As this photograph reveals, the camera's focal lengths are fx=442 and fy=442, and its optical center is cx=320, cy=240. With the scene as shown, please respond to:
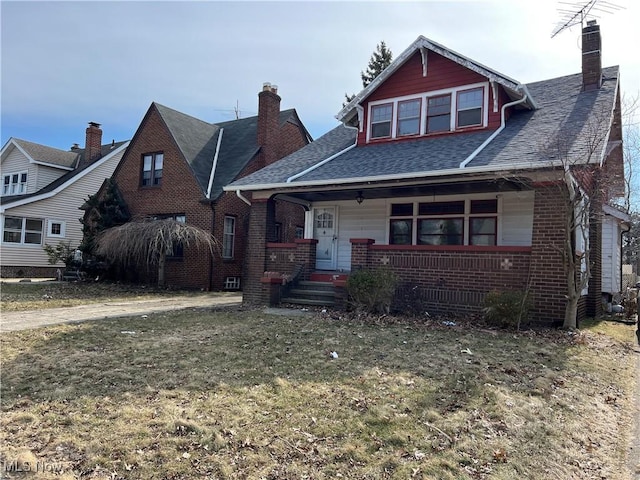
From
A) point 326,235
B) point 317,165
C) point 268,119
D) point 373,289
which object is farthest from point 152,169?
point 373,289

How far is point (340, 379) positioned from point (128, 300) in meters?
9.83

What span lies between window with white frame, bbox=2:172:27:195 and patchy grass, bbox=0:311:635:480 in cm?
2348

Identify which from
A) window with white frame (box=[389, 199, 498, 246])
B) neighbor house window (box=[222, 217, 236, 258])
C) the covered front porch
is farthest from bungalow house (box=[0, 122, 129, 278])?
window with white frame (box=[389, 199, 498, 246])

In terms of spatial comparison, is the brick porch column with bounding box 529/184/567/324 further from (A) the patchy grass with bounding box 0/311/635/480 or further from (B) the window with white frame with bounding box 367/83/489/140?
(B) the window with white frame with bounding box 367/83/489/140

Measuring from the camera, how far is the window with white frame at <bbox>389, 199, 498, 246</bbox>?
11.7 m

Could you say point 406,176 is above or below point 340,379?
above

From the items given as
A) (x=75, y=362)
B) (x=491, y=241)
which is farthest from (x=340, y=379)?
(x=491, y=241)

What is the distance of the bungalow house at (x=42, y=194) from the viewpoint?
22.1 meters

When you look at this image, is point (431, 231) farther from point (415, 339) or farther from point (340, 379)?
point (340, 379)

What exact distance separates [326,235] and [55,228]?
57.1 ft

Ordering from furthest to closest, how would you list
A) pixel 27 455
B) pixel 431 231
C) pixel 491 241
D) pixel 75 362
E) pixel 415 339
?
pixel 431 231, pixel 491 241, pixel 415 339, pixel 75 362, pixel 27 455

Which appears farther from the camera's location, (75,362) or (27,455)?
(75,362)

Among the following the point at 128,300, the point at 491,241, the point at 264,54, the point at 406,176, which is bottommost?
the point at 128,300

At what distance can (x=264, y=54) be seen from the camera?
10.8 metres
